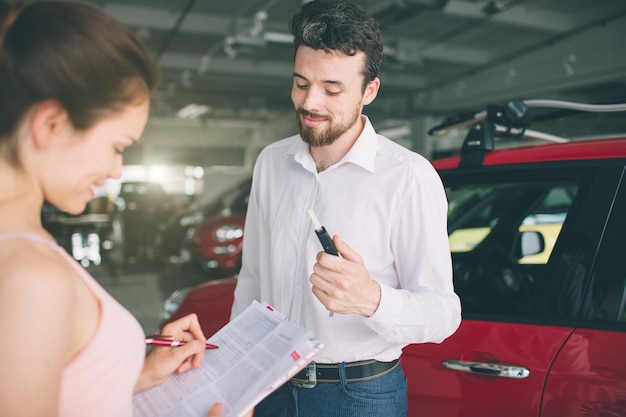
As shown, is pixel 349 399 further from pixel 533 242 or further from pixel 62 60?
pixel 533 242

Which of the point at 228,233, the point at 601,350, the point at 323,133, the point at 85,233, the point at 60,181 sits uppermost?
the point at 323,133

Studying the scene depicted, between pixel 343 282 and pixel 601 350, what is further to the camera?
pixel 601 350

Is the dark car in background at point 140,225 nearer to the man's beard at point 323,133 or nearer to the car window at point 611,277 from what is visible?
the man's beard at point 323,133

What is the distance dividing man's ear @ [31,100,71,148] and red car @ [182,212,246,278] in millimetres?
5507

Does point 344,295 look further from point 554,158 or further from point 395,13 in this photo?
point 395,13

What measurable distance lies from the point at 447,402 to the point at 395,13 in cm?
698

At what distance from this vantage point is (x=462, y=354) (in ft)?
5.55

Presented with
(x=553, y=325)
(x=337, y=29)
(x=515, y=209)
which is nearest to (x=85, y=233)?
(x=515, y=209)

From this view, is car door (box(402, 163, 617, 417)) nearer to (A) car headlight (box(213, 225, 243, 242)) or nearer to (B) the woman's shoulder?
(B) the woman's shoulder

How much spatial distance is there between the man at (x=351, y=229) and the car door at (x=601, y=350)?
433mm

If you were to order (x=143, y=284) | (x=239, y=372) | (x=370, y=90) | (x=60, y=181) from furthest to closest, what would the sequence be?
(x=143, y=284) < (x=370, y=90) < (x=239, y=372) < (x=60, y=181)

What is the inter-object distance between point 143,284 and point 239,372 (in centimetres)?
673

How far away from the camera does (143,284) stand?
7414mm

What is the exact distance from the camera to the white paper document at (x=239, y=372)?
992 mm
